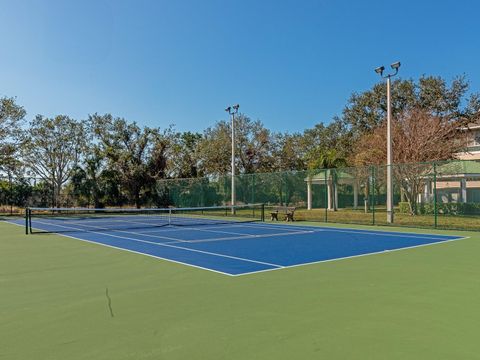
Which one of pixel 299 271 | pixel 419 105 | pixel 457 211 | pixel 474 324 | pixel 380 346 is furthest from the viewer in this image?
pixel 419 105

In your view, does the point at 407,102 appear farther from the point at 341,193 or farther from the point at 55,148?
the point at 55,148

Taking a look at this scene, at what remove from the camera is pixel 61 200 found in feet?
107

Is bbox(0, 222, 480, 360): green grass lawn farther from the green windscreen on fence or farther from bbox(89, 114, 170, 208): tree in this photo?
bbox(89, 114, 170, 208): tree

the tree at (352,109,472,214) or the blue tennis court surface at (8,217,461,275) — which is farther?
the tree at (352,109,472,214)

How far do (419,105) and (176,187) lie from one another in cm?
1893

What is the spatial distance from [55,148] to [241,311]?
33.6 metres

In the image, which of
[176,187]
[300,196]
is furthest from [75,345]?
[176,187]

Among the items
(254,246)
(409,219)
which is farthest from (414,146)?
(254,246)

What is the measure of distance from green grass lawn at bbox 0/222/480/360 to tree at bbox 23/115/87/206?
28.5 m

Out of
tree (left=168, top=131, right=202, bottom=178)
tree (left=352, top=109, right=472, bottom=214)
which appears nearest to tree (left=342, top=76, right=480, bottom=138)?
tree (left=352, top=109, right=472, bottom=214)

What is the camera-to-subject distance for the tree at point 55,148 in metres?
33.8

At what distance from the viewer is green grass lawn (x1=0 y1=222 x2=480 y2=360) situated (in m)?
3.69

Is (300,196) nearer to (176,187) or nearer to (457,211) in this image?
(457,211)

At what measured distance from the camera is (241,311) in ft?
15.9
